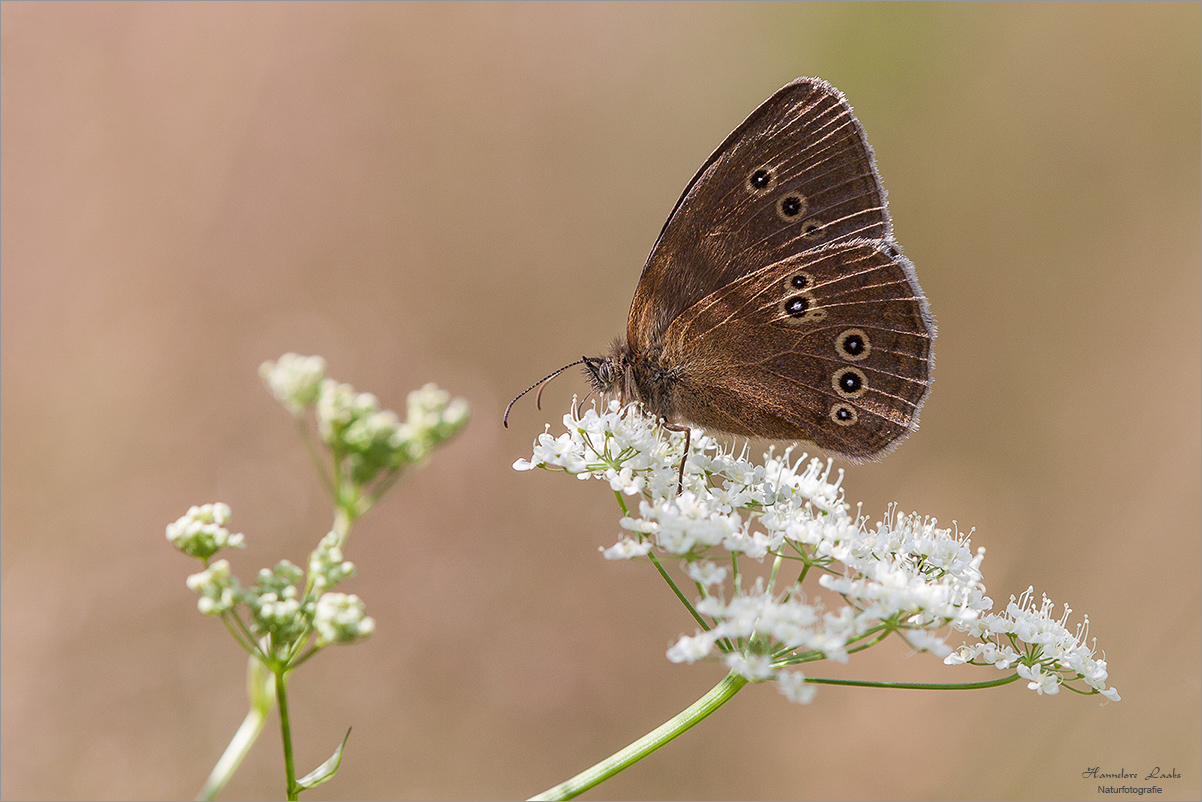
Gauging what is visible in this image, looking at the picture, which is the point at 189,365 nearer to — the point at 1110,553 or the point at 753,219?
the point at 753,219

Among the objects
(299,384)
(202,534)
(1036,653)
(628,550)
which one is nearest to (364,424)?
(299,384)

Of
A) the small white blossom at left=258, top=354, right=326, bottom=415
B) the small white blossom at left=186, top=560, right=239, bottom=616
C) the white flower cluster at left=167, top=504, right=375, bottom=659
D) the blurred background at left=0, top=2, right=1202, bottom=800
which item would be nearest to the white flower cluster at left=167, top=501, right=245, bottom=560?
the white flower cluster at left=167, top=504, right=375, bottom=659

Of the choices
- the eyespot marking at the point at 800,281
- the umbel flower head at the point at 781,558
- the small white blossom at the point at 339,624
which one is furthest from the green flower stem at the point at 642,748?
the eyespot marking at the point at 800,281

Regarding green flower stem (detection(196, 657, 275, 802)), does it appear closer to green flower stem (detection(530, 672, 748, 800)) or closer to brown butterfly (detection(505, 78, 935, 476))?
green flower stem (detection(530, 672, 748, 800))

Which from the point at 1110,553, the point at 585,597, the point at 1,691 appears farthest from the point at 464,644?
the point at 1110,553

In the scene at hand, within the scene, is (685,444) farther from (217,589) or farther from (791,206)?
(217,589)
